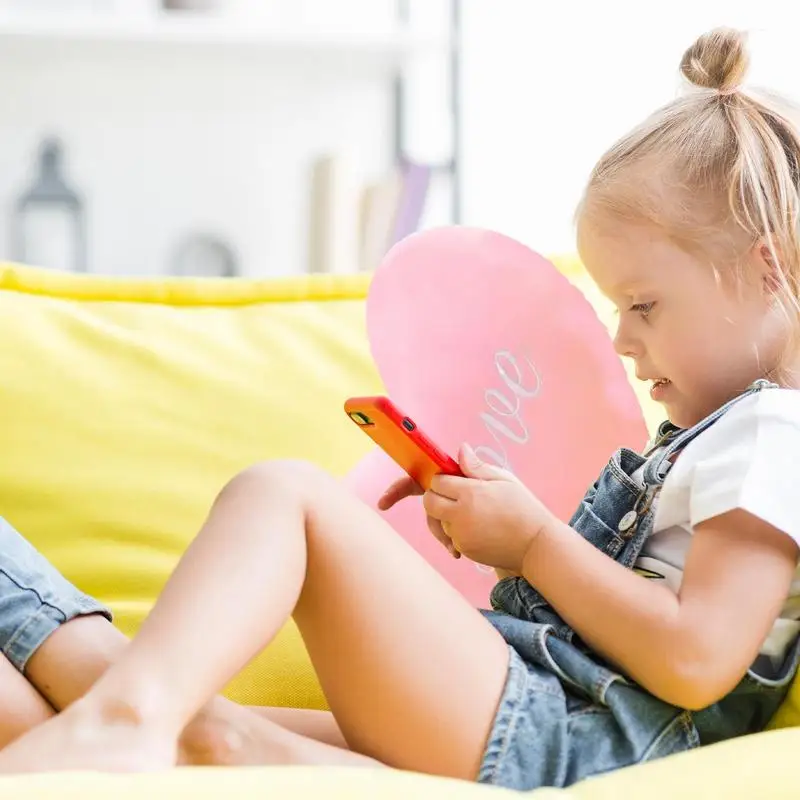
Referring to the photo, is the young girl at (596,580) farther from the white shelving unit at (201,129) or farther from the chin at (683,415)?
the white shelving unit at (201,129)

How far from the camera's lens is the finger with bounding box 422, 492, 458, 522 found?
0.85 meters

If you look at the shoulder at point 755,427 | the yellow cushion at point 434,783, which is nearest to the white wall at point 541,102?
the shoulder at point 755,427

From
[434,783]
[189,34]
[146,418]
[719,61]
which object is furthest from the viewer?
[189,34]

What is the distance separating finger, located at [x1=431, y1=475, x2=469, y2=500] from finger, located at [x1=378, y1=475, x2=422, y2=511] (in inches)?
2.8


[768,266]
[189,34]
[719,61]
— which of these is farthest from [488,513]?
[189,34]

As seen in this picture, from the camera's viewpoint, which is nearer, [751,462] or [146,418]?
[751,462]

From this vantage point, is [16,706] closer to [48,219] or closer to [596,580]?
[596,580]

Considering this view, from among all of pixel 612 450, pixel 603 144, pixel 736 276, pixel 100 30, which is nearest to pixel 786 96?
pixel 736 276

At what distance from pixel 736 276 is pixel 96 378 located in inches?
22.3

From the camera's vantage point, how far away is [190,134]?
2188 millimetres

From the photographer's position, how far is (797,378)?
34.3 inches

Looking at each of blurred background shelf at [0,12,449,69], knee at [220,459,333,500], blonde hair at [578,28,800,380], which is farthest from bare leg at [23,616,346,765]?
blurred background shelf at [0,12,449,69]

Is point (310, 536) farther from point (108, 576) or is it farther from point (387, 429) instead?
point (108, 576)

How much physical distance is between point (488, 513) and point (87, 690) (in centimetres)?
27
